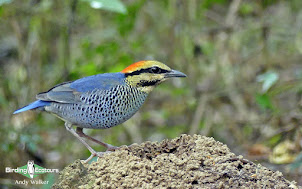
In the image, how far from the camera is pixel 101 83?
4.77m

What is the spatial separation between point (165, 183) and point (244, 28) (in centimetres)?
635

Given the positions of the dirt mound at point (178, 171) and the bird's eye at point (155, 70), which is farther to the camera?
the bird's eye at point (155, 70)

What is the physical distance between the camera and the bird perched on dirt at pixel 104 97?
4.60 metres

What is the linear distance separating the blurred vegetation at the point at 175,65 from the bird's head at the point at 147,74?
89.5 inches

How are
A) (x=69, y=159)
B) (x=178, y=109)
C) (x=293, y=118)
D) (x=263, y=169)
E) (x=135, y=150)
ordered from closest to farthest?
(x=263, y=169) → (x=135, y=150) → (x=293, y=118) → (x=69, y=159) → (x=178, y=109)

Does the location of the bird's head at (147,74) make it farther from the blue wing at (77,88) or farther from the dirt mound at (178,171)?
the dirt mound at (178,171)

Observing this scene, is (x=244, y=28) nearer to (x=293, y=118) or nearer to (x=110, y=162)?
(x=293, y=118)

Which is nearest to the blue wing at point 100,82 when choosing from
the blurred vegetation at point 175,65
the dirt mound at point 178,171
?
the dirt mound at point 178,171

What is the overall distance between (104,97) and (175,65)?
148 inches

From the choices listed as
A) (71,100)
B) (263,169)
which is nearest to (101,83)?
(71,100)

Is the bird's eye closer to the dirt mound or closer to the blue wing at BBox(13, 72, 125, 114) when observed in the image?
the blue wing at BBox(13, 72, 125, 114)

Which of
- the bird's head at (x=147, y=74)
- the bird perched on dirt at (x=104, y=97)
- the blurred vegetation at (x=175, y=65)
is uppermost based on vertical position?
the blurred vegetation at (x=175, y=65)

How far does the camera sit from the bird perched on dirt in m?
4.60

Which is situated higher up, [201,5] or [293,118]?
[201,5]
